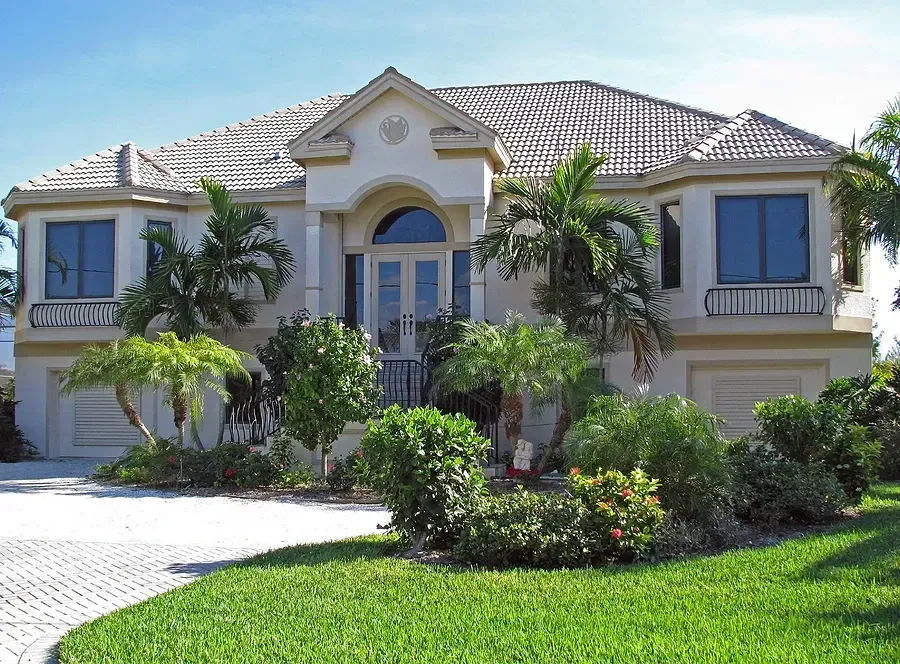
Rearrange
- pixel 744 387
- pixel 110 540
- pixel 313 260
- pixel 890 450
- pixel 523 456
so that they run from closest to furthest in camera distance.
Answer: pixel 110 540 < pixel 890 450 < pixel 523 456 < pixel 313 260 < pixel 744 387

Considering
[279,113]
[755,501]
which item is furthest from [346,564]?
[279,113]

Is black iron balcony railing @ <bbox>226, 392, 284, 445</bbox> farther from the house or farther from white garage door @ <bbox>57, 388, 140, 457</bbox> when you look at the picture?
white garage door @ <bbox>57, 388, 140, 457</bbox>

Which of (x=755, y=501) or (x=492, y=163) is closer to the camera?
(x=755, y=501)

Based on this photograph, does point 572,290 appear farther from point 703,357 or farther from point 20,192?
point 20,192

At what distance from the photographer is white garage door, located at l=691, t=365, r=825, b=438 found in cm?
1830

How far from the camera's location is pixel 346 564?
27.1ft

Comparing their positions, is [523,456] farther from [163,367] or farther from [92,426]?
[92,426]

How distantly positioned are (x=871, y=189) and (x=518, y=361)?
739 cm

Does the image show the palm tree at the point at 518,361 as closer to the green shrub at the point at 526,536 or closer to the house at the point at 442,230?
the house at the point at 442,230

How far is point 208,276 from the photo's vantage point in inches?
699

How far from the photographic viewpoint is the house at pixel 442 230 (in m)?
17.7

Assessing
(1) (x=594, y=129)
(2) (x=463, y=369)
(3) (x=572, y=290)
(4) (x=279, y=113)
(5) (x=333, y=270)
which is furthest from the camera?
(4) (x=279, y=113)

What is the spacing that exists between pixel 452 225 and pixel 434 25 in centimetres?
830

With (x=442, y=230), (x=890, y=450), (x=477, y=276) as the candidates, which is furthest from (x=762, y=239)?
(x=442, y=230)
